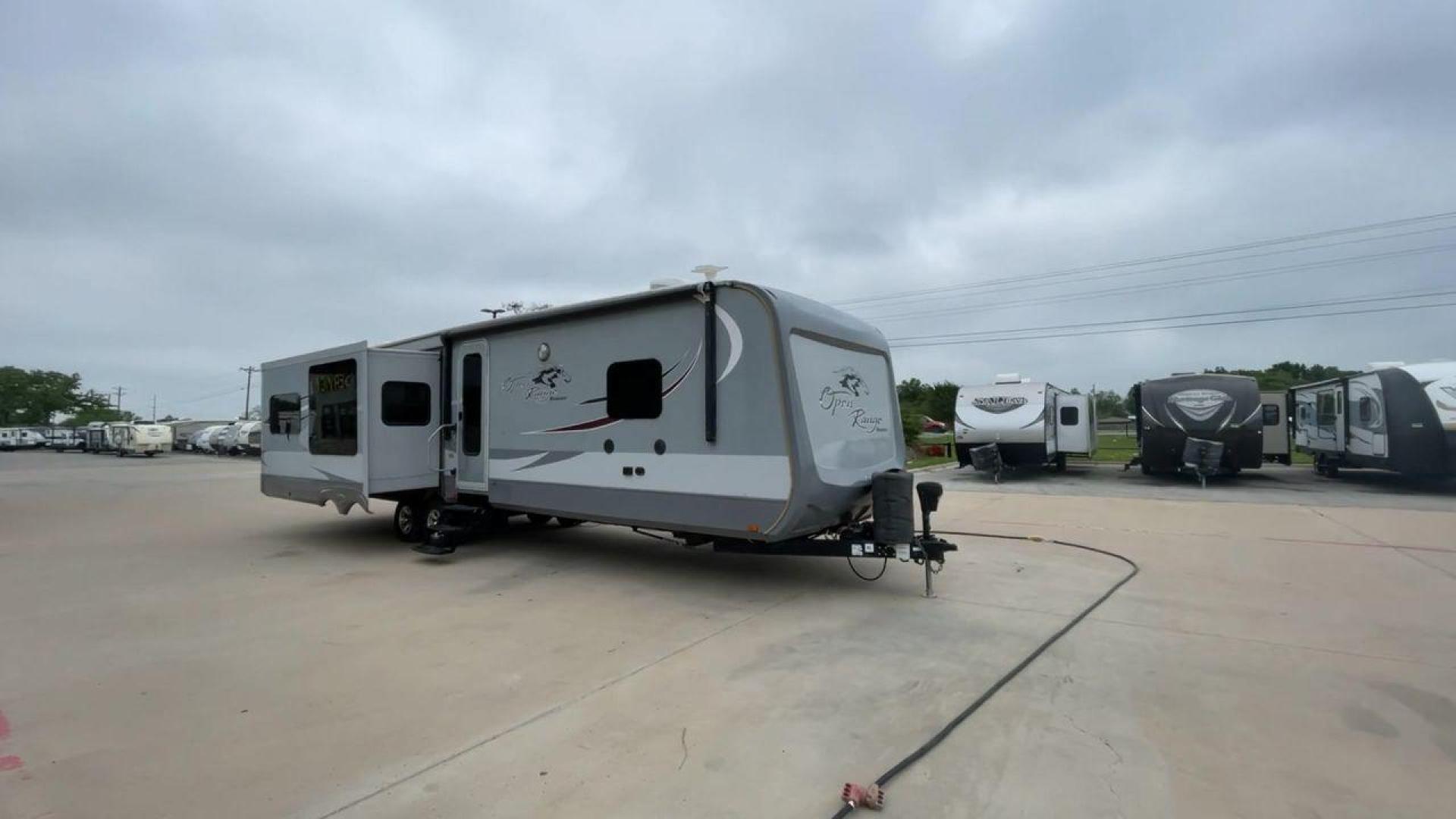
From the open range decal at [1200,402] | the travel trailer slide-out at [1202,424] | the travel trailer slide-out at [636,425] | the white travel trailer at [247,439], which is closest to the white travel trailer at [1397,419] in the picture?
the travel trailer slide-out at [1202,424]

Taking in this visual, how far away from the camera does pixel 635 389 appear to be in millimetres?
6930

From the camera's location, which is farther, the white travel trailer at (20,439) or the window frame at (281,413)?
the white travel trailer at (20,439)

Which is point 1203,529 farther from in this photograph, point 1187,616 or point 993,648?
point 993,648

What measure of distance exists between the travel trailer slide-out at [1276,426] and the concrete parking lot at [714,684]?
39.7ft

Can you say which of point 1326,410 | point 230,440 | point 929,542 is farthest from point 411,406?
point 230,440

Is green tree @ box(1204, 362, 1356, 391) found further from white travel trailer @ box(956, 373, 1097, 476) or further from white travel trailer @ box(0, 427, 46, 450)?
white travel trailer @ box(0, 427, 46, 450)

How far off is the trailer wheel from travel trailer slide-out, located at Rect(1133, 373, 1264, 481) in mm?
16604

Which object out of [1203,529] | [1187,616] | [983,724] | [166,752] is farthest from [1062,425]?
[166,752]

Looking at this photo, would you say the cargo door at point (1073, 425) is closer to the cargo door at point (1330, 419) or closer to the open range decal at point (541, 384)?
the cargo door at point (1330, 419)

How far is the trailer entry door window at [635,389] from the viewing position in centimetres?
673

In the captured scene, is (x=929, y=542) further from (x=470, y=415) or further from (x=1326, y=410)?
(x=1326, y=410)

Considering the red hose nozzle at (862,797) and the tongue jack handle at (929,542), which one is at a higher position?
the tongue jack handle at (929,542)

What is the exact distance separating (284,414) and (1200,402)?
62.1 ft

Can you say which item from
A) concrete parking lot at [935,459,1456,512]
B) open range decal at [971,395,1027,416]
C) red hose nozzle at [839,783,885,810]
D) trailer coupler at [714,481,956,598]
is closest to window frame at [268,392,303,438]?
trailer coupler at [714,481,956,598]
